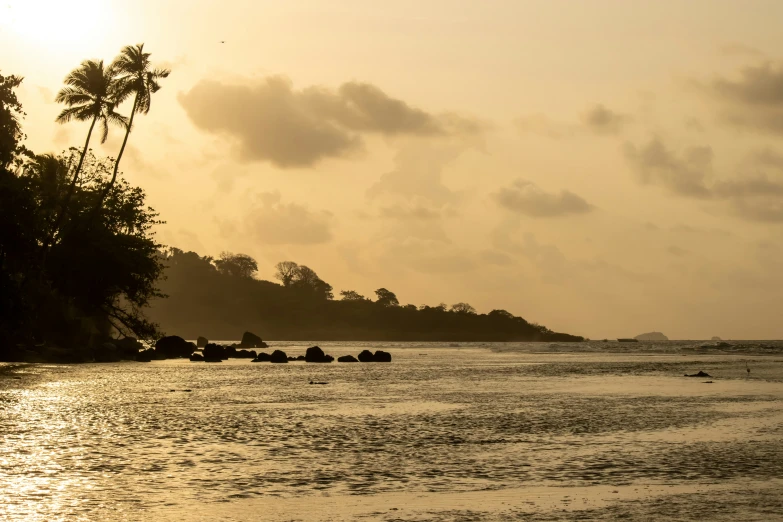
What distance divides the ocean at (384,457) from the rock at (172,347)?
136 feet

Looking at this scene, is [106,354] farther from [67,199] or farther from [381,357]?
[381,357]

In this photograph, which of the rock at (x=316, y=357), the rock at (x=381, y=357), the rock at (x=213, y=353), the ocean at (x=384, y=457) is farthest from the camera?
the rock at (x=381, y=357)

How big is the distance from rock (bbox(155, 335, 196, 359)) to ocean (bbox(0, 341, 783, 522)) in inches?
1633

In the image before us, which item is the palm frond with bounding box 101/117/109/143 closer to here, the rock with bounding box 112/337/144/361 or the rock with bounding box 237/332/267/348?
the rock with bounding box 112/337/144/361

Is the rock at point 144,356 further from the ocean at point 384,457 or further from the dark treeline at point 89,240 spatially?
the ocean at point 384,457

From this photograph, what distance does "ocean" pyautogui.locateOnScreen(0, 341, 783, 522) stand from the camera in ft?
37.3

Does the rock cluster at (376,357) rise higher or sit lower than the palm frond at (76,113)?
lower

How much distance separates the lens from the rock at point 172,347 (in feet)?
239

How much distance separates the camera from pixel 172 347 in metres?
74.8

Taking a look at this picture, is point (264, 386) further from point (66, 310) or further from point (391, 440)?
point (66, 310)

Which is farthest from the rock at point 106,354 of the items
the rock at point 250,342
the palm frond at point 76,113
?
the rock at point 250,342

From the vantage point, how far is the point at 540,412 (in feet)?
83.3

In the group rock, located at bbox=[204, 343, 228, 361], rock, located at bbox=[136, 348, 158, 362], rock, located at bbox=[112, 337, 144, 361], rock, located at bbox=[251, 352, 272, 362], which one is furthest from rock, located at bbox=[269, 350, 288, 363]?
rock, located at bbox=[112, 337, 144, 361]

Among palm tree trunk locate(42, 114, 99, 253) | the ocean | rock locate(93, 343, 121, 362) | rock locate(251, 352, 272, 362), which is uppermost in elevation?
palm tree trunk locate(42, 114, 99, 253)
